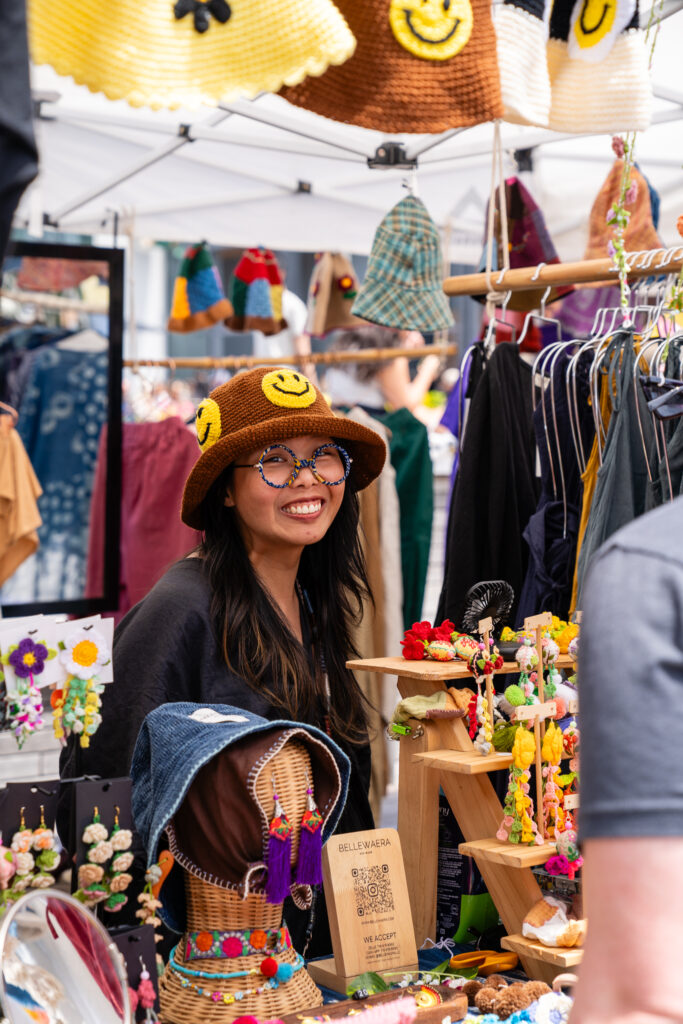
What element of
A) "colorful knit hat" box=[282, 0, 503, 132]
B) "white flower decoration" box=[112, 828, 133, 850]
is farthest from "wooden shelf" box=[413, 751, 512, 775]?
"colorful knit hat" box=[282, 0, 503, 132]

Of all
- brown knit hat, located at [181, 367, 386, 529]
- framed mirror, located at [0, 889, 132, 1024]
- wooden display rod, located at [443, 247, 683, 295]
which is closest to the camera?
framed mirror, located at [0, 889, 132, 1024]

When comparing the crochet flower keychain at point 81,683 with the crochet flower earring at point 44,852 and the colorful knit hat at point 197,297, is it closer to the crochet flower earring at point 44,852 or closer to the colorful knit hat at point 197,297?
the crochet flower earring at point 44,852

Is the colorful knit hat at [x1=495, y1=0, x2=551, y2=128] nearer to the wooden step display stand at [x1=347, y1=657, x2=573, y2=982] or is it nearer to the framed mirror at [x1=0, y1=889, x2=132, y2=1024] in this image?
the wooden step display stand at [x1=347, y1=657, x2=573, y2=982]

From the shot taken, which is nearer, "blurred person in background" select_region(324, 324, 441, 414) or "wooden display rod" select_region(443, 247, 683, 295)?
"wooden display rod" select_region(443, 247, 683, 295)

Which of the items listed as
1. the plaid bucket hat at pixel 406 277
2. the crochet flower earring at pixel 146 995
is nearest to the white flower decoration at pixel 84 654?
the crochet flower earring at pixel 146 995

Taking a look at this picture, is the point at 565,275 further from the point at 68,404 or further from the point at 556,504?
the point at 68,404

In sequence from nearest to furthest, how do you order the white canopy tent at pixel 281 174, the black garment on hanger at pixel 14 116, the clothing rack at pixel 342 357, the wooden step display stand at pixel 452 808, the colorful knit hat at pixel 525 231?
1. the black garment on hanger at pixel 14 116
2. the wooden step display stand at pixel 452 808
3. the colorful knit hat at pixel 525 231
4. the white canopy tent at pixel 281 174
5. the clothing rack at pixel 342 357

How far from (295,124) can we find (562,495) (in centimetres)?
228

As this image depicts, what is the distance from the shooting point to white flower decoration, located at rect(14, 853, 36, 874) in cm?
134

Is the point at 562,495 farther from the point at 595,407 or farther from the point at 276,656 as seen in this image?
the point at 276,656

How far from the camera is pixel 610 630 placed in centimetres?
69

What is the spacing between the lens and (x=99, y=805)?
1.41 meters

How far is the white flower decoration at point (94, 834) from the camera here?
4.53ft

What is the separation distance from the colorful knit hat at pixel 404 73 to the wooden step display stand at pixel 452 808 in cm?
94
